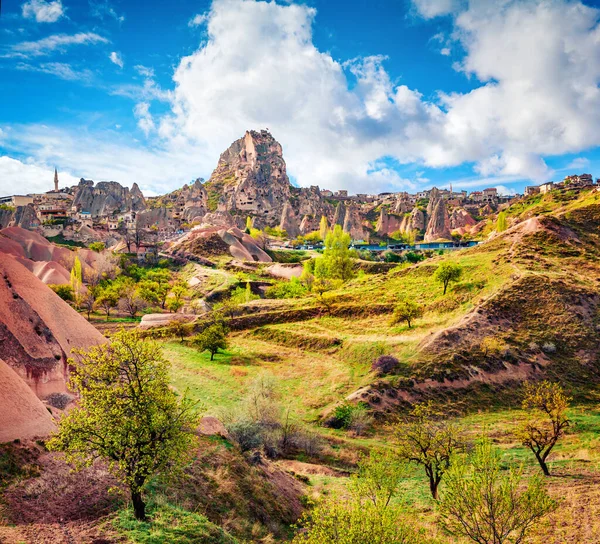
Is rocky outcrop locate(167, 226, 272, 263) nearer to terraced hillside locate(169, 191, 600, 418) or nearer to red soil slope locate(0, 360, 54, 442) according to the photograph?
terraced hillside locate(169, 191, 600, 418)

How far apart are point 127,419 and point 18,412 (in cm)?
704

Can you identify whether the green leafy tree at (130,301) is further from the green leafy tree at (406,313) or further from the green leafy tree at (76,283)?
the green leafy tree at (406,313)

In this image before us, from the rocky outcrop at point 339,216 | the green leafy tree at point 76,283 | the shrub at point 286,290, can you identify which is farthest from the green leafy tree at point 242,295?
the rocky outcrop at point 339,216

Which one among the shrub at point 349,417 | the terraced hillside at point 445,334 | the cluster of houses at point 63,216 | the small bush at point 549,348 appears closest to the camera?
the shrub at point 349,417

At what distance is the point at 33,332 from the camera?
21.7 metres

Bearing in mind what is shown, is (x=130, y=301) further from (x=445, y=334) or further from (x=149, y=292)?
(x=445, y=334)

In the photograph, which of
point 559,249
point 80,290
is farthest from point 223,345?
point 559,249

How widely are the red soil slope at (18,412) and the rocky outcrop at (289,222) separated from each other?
171197mm

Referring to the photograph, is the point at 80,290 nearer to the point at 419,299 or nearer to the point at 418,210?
the point at 419,299

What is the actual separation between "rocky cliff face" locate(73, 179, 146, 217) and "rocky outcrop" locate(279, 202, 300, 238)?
6752 cm

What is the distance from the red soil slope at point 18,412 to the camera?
53.1 feet

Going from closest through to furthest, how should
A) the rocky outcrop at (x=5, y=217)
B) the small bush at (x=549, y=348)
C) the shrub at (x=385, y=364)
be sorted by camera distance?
the shrub at (x=385, y=364) → the small bush at (x=549, y=348) → the rocky outcrop at (x=5, y=217)

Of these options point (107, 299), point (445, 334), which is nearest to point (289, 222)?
point (107, 299)

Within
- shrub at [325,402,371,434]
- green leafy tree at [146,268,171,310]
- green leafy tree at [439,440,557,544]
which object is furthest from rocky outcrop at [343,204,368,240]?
green leafy tree at [439,440,557,544]
